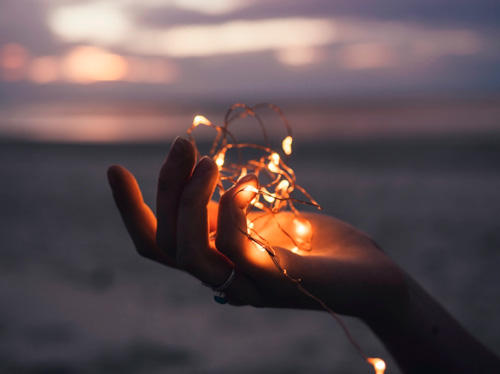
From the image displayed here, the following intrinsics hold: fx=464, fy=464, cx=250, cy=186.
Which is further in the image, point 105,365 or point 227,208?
point 105,365

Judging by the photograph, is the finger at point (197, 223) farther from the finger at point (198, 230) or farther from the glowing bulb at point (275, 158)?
the glowing bulb at point (275, 158)

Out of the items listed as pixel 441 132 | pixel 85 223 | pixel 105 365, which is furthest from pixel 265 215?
pixel 441 132

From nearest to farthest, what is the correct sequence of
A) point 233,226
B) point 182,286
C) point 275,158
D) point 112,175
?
1. point 233,226
2. point 112,175
3. point 275,158
4. point 182,286

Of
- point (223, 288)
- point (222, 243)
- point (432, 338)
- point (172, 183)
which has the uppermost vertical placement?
point (172, 183)

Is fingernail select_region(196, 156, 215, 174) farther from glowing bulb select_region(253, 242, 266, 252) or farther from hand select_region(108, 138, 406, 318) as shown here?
glowing bulb select_region(253, 242, 266, 252)

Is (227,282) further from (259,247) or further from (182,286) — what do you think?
(182,286)

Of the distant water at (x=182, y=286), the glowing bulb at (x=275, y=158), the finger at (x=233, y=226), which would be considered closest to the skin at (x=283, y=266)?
the finger at (x=233, y=226)

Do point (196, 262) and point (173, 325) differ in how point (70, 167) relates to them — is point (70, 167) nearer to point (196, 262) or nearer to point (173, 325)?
point (173, 325)

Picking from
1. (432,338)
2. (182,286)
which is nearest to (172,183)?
(432,338)
